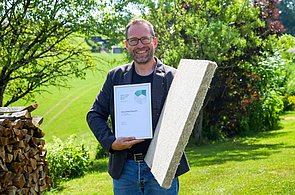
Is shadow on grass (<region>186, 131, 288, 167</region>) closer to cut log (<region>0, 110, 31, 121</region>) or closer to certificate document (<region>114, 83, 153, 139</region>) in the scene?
cut log (<region>0, 110, 31, 121</region>)

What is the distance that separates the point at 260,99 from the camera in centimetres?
1820

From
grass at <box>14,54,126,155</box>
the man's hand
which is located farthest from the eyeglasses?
grass at <box>14,54,126,155</box>

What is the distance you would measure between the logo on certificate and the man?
53mm

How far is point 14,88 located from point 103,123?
10254 millimetres

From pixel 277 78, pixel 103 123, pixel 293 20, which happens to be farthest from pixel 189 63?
pixel 293 20

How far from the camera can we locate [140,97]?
3.63 meters

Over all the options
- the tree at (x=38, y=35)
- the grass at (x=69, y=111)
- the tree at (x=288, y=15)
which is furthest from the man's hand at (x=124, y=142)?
the tree at (x=288, y=15)

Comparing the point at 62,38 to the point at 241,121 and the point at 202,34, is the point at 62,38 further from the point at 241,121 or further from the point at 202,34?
the point at 241,121

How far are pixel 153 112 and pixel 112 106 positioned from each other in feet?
1.02

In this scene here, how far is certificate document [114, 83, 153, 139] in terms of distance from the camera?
11.7 ft

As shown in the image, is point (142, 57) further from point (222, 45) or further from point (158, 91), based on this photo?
point (222, 45)

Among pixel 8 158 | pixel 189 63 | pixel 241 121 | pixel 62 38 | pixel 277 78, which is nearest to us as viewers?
pixel 189 63

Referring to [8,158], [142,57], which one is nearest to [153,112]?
[142,57]

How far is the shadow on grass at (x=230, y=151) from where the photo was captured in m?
11.5
